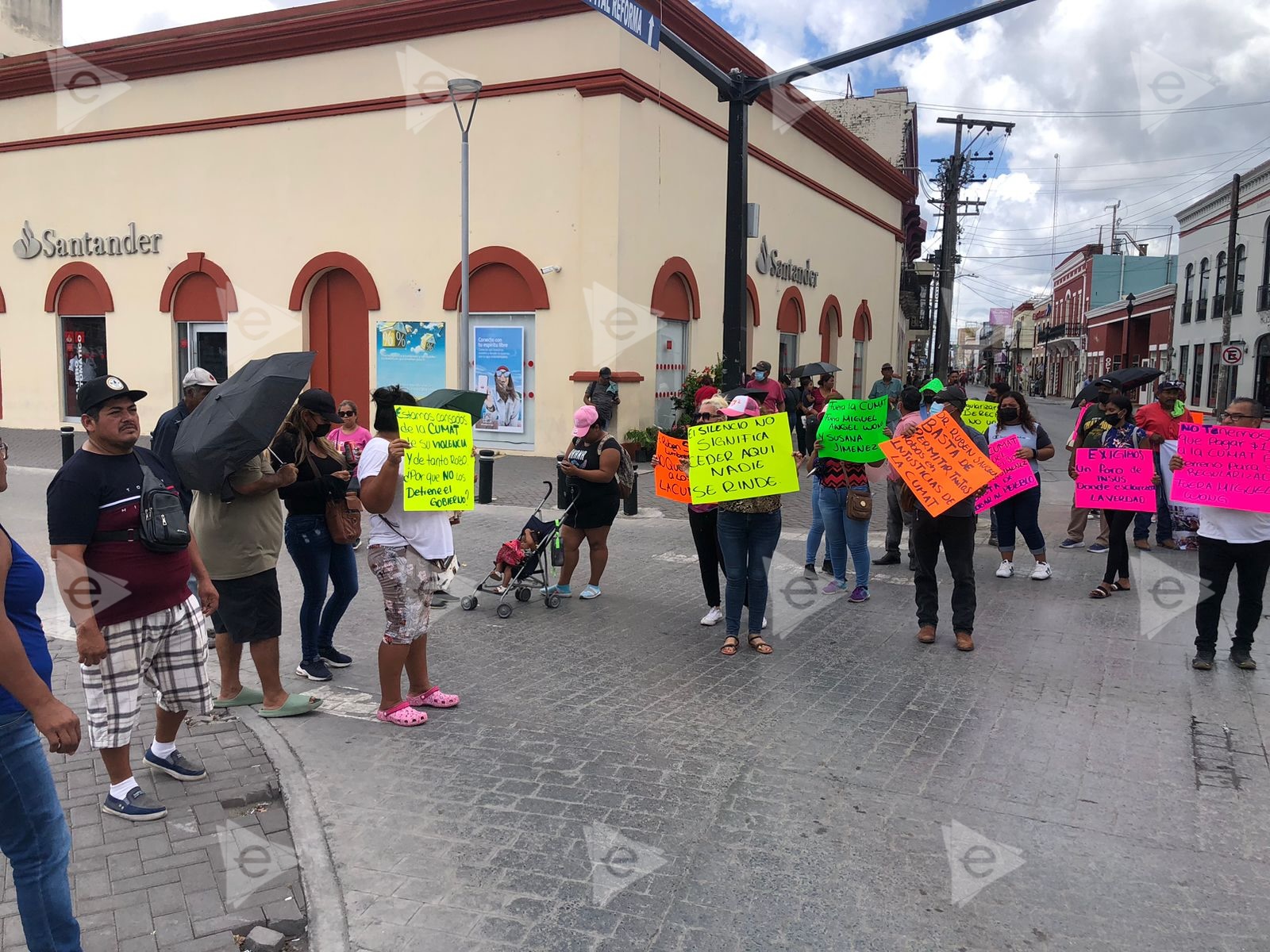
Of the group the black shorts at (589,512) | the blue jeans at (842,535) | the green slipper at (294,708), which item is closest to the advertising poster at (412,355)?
the black shorts at (589,512)

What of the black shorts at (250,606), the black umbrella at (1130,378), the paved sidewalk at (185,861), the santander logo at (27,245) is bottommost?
the paved sidewalk at (185,861)

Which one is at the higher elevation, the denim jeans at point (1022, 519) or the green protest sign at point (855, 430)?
the green protest sign at point (855, 430)

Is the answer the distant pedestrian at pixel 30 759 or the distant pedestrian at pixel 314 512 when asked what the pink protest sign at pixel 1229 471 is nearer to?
the distant pedestrian at pixel 314 512

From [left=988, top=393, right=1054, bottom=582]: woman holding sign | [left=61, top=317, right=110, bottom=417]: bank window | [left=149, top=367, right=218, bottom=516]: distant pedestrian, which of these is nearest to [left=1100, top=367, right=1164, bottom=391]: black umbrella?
[left=988, top=393, right=1054, bottom=582]: woman holding sign

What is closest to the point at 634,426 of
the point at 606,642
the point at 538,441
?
the point at 538,441

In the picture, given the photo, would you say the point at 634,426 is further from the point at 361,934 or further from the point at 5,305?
the point at 5,305

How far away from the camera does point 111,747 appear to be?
4.07 meters

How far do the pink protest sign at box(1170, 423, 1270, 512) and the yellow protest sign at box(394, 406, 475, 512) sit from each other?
188 inches

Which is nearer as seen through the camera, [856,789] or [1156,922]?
[1156,922]

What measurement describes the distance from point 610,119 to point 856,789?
14309 millimetres

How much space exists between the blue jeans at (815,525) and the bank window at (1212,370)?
142 ft

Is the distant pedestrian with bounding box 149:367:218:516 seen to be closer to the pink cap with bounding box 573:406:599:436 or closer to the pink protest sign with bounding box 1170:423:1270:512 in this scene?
the pink cap with bounding box 573:406:599:436

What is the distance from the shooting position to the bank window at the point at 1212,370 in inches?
1735

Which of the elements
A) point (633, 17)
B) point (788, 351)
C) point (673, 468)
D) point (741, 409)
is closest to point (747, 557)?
point (741, 409)
